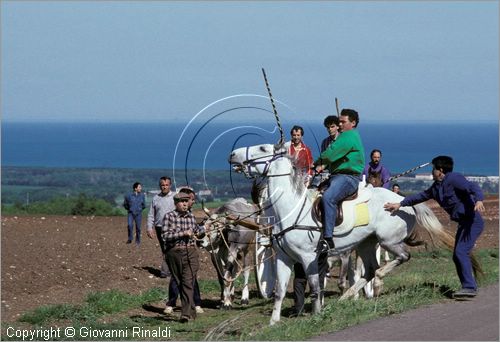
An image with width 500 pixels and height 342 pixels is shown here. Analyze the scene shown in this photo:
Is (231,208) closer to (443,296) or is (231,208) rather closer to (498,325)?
(443,296)

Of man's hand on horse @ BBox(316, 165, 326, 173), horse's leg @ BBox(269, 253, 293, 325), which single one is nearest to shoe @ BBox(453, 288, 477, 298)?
horse's leg @ BBox(269, 253, 293, 325)

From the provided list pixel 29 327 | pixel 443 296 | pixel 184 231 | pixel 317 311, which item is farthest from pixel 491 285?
pixel 29 327

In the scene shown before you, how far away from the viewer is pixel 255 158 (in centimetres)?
1650

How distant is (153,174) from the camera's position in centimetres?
8525

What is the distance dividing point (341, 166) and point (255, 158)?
1.25 meters

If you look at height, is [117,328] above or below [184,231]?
below

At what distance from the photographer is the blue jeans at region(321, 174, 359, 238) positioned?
1678cm

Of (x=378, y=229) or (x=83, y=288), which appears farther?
(x=83, y=288)

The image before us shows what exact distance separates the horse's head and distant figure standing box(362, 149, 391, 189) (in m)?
4.41

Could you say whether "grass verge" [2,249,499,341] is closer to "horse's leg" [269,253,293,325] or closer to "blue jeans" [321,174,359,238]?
"horse's leg" [269,253,293,325]

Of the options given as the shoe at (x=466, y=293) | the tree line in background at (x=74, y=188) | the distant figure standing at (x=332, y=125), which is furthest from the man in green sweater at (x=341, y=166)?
the tree line in background at (x=74, y=188)

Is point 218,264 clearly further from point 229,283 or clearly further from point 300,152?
point 300,152

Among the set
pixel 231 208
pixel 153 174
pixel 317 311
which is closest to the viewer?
pixel 317 311

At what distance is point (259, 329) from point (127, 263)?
9097mm
